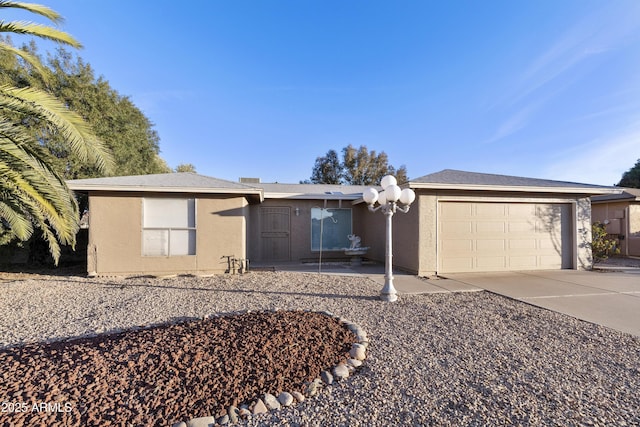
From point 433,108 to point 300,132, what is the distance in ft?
26.4

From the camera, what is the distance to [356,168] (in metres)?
27.9

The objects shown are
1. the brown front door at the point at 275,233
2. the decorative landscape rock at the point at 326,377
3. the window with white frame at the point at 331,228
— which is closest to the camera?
the decorative landscape rock at the point at 326,377

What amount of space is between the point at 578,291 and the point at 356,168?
22.6 m

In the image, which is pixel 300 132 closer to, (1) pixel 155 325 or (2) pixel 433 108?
(2) pixel 433 108

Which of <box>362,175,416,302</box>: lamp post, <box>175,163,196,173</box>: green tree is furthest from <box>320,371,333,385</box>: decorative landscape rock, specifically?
<box>175,163,196,173</box>: green tree

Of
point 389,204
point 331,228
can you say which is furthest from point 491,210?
point 331,228

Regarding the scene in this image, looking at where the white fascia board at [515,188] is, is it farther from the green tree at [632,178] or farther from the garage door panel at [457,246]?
the green tree at [632,178]

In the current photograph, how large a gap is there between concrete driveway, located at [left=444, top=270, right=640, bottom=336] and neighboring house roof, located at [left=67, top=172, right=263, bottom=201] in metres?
6.68

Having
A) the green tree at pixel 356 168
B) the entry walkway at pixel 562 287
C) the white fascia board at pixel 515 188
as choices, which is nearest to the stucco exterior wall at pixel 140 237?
the entry walkway at pixel 562 287

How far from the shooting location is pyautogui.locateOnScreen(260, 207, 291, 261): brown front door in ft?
36.5

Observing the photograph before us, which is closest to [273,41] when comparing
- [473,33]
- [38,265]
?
[473,33]

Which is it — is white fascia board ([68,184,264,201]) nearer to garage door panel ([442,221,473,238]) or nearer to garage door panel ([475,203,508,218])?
garage door panel ([442,221,473,238])

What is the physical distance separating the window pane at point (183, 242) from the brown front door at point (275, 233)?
3.16 metres

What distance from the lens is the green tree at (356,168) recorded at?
2780 cm
